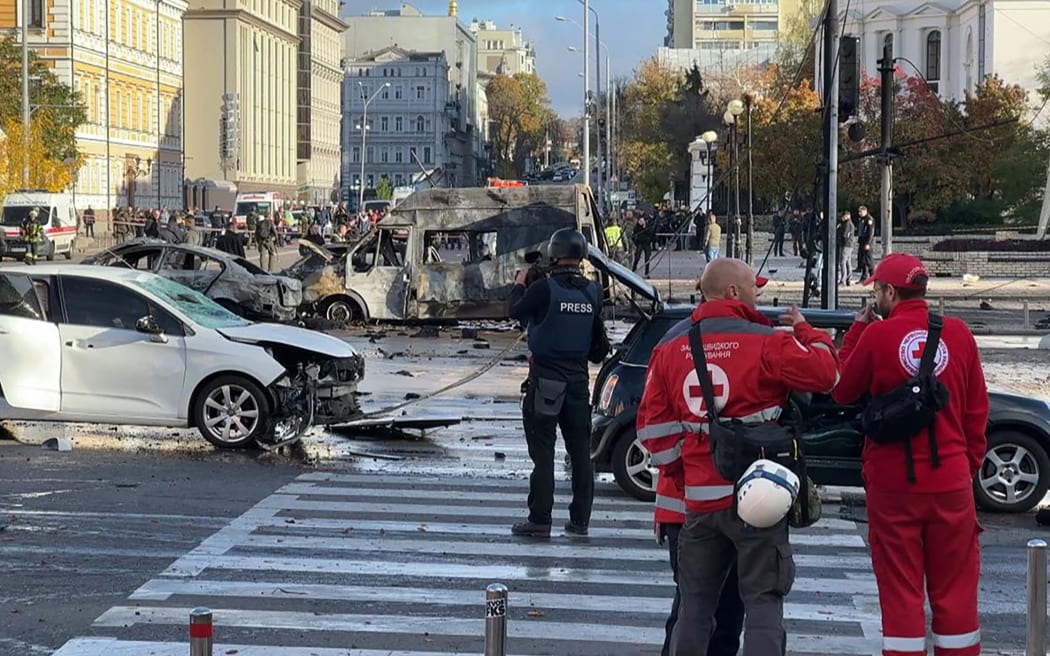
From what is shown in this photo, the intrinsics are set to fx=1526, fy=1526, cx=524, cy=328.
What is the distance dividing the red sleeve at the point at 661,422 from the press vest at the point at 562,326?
131 inches

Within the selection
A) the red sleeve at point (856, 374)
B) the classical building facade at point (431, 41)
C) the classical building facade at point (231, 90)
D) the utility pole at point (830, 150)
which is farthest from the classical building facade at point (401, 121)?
the red sleeve at point (856, 374)

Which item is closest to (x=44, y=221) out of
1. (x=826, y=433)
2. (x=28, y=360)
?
(x=28, y=360)

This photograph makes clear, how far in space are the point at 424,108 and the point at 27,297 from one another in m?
158

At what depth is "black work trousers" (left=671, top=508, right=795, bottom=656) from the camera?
18.0 ft

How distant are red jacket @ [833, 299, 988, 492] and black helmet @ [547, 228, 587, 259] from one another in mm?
3367

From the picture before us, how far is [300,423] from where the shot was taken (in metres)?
13.5

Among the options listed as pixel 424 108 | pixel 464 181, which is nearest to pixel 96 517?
pixel 424 108

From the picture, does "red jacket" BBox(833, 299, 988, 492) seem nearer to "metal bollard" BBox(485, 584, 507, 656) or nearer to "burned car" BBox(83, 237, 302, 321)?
"metal bollard" BBox(485, 584, 507, 656)

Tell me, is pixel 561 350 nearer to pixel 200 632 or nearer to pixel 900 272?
pixel 900 272

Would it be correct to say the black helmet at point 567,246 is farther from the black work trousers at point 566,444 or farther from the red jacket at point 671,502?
the red jacket at point 671,502

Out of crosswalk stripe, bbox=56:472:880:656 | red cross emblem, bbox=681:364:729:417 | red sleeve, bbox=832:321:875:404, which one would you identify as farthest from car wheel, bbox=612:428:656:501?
red cross emblem, bbox=681:364:729:417

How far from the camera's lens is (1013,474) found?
1089 centimetres

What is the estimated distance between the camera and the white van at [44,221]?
50406 mm

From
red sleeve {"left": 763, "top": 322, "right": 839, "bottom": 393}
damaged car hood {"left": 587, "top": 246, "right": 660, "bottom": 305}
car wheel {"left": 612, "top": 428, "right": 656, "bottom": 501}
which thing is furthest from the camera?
car wheel {"left": 612, "top": 428, "right": 656, "bottom": 501}
